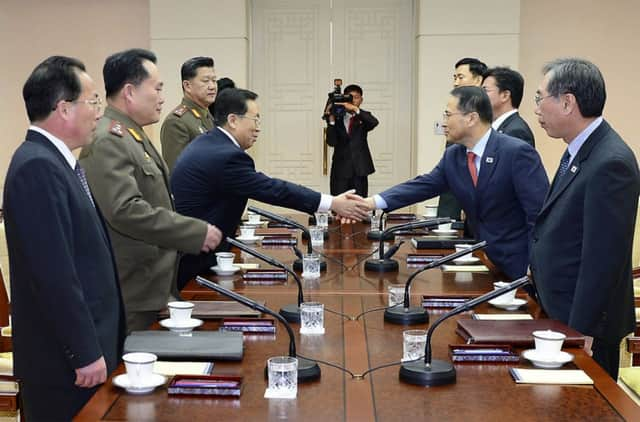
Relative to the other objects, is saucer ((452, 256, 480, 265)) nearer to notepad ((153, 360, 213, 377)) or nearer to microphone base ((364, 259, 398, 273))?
Result: microphone base ((364, 259, 398, 273))

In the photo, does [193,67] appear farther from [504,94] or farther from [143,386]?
[143,386]

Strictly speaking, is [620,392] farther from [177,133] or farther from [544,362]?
[177,133]

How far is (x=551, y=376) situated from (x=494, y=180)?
178cm

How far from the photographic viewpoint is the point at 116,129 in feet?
9.73

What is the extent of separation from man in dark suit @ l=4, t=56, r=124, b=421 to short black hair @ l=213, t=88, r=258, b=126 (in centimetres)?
139

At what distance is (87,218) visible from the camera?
7.45ft

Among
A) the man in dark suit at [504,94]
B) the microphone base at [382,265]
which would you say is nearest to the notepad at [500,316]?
the microphone base at [382,265]

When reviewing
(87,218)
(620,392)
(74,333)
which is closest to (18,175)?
(87,218)

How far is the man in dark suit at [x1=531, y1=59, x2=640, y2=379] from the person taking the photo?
2.56 m

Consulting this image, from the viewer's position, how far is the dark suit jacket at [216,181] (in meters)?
3.64

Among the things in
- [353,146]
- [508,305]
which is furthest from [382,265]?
[353,146]

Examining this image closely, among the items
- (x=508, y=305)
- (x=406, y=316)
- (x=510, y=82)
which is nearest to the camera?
(x=406, y=316)

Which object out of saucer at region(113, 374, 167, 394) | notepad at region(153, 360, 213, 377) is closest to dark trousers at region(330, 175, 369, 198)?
notepad at region(153, 360, 213, 377)

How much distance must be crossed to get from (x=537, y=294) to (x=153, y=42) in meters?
5.60
